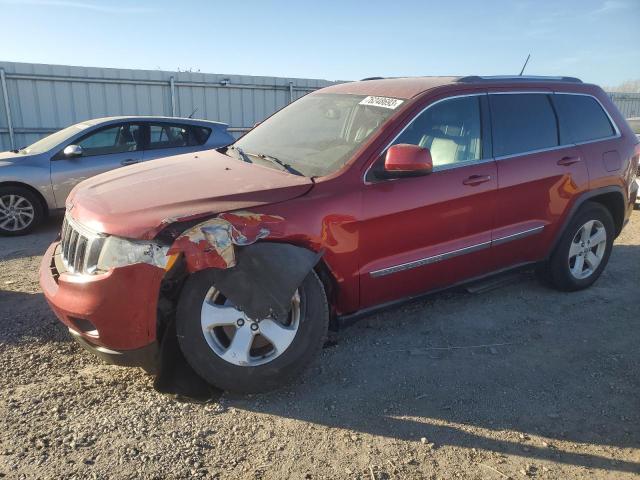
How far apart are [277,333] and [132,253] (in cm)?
92

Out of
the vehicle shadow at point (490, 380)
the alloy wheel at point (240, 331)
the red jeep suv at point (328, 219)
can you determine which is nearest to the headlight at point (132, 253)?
the red jeep suv at point (328, 219)

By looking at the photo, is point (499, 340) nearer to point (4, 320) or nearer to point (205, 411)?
point (205, 411)

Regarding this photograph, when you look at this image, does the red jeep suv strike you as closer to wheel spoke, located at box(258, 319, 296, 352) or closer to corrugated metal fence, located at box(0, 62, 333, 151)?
wheel spoke, located at box(258, 319, 296, 352)

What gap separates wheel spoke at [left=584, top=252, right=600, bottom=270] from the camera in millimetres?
4738

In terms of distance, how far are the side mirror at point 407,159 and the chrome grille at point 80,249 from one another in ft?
5.74

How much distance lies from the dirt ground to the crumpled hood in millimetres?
1008

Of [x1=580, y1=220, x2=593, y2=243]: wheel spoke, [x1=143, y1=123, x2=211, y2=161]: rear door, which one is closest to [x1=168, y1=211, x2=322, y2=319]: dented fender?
[x1=580, y1=220, x2=593, y2=243]: wheel spoke

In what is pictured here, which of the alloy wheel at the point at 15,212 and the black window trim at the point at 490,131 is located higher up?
the black window trim at the point at 490,131

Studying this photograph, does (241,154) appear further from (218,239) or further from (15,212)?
(15,212)

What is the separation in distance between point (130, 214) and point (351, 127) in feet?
5.42

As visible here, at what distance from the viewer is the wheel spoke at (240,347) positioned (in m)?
2.91

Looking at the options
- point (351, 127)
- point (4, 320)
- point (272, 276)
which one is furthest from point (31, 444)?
point (351, 127)

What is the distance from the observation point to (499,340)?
378cm

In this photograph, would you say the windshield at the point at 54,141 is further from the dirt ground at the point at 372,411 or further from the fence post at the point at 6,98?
the fence post at the point at 6,98
